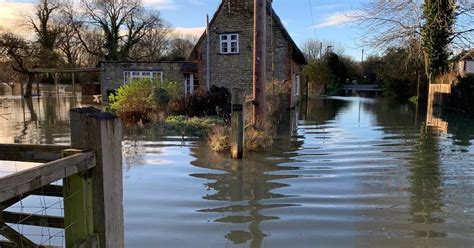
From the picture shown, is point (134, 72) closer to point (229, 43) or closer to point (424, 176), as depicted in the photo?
point (229, 43)

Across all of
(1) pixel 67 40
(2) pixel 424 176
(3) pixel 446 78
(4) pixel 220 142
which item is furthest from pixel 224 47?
(1) pixel 67 40

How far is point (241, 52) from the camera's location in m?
27.8

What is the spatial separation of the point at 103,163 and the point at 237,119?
661 cm

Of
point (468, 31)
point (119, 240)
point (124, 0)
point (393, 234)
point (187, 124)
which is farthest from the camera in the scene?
point (124, 0)

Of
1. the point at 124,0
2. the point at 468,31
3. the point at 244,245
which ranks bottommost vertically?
the point at 244,245

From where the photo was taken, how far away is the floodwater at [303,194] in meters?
5.08

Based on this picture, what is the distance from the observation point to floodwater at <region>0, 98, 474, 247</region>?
16.7ft

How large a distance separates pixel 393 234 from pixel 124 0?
55.5 metres

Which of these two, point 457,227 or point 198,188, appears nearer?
point 457,227

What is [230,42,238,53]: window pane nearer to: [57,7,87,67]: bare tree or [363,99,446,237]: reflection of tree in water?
[363,99,446,237]: reflection of tree in water

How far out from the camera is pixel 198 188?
7.23 meters

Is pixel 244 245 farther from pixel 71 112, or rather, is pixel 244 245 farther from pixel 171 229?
pixel 71 112

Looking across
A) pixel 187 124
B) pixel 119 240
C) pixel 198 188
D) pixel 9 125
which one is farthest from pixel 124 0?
pixel 119 240

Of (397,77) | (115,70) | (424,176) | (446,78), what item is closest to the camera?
(424,176)
